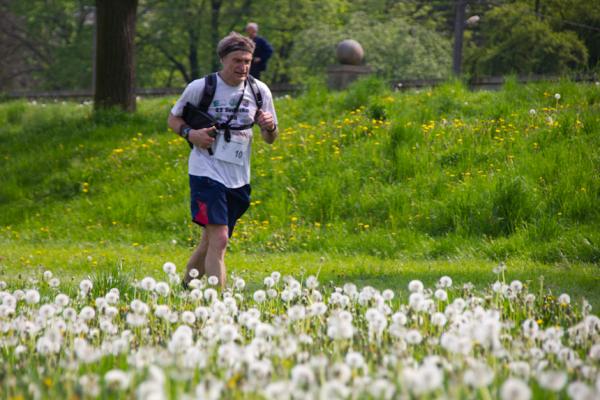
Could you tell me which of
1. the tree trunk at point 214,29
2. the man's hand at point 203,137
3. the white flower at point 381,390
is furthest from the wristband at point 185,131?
the tree trunk at point 214,29

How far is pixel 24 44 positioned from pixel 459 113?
3456cm

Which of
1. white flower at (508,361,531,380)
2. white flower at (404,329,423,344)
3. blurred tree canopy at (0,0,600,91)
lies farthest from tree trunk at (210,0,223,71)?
white flower at (508,361,531,380)

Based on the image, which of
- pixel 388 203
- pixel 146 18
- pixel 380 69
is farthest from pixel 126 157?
pixel 146 18

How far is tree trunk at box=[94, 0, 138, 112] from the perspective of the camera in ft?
54.5

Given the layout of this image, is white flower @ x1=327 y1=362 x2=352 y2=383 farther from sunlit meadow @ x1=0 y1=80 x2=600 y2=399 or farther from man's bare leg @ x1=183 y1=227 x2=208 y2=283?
man's bare leg @ x1=183 y1=227 x2=208 y2=283

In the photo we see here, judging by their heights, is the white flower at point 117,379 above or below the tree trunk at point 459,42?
below

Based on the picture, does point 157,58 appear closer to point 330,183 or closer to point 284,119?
point 284,119

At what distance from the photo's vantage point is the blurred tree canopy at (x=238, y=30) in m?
36.0

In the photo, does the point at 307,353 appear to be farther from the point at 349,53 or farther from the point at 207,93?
the point at 349,53

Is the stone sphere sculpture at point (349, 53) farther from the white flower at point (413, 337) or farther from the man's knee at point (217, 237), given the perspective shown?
the white flower at point (413, 337)

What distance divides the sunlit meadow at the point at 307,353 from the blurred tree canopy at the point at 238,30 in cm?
Answer: 2951

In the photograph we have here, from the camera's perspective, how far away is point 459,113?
14.2m

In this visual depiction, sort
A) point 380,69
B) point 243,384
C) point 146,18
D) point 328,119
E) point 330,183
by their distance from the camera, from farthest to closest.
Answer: point 146,18
point 380,69
point 328,119
point 330,183
point 243,384

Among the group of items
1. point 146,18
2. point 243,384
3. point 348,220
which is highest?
point 146,18
